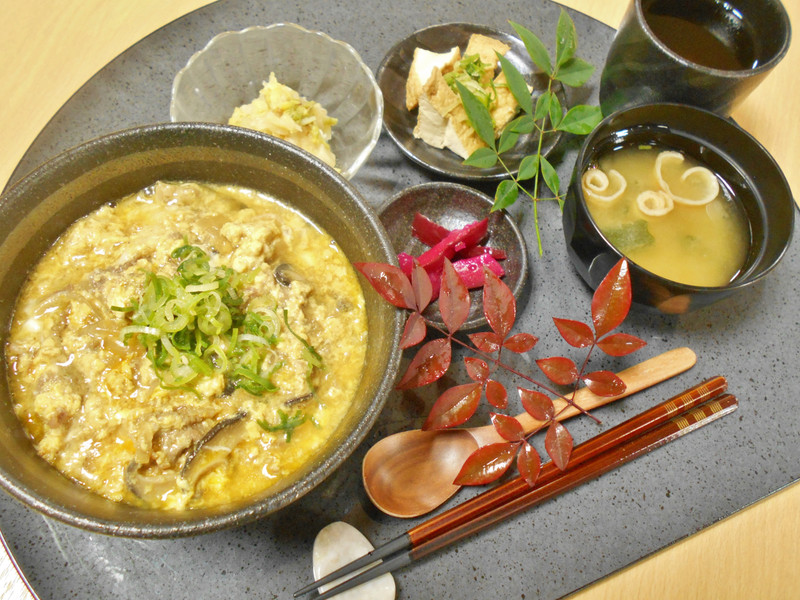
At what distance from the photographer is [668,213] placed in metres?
2.46

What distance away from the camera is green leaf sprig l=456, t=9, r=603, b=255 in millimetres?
2422

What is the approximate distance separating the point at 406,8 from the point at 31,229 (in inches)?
79.5

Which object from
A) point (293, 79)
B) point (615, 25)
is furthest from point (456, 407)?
point (615, 25)

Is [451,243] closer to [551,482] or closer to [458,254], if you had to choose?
[458,254]

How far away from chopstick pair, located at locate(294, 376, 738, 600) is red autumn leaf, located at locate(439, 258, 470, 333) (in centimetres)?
59

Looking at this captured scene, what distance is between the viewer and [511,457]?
195 cm

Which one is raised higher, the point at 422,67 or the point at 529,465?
the point at 422,67

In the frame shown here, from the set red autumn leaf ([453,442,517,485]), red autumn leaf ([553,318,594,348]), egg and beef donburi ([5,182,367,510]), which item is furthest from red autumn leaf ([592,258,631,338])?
egg and beef donburi ([5,182,367,510])

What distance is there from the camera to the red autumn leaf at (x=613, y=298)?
1.99 m

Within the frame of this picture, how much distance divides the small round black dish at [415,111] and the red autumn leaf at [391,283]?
2.99ft

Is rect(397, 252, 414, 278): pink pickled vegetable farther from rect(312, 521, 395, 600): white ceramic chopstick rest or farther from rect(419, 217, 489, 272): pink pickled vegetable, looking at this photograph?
rect(312, 521, 395, 600): white ceramic chopstick rest

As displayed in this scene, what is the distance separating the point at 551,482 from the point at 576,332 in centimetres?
52

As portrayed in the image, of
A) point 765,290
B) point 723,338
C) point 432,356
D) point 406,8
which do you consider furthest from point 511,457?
point 406,8

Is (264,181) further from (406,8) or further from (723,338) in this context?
(723,338)
